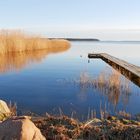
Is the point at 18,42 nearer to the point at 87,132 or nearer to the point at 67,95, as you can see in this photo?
the point at 67,95

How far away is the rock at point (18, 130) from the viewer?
3.62 metres

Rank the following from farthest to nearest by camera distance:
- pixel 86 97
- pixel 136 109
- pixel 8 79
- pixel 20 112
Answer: pixel 8 79 < pixel 86 97 < pixel 136 109 < pixel 20 112

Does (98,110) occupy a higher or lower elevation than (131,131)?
lower

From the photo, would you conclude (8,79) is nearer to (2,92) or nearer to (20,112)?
(2,92)

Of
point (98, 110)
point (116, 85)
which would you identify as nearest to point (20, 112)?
point (98, 110)

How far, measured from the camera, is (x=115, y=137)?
440 cm

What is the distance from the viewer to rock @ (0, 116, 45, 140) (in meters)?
3.62

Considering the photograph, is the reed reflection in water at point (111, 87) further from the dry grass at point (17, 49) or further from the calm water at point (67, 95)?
the dry grass at point (17, 49)

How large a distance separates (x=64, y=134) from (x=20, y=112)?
2885 mm

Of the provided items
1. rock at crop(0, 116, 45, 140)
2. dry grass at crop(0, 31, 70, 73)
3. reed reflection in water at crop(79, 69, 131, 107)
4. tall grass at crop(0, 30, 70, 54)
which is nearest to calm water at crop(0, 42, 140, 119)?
reed reflection in water at crop(79, 69, 131, 107)

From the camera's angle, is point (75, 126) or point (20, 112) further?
point (20, 112)

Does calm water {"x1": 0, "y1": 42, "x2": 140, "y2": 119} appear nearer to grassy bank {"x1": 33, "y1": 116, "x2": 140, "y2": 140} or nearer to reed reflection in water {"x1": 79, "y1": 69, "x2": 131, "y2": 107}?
reed reflection in water {"x1": 79, "y1": 69, "x2": 131, "y2": 107}

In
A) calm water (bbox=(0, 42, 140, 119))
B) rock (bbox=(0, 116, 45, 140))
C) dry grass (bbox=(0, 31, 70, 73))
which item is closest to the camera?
rock (bbox=(0, 116, 45, 140))

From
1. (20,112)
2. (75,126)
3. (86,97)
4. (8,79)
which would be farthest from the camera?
(8,79)
